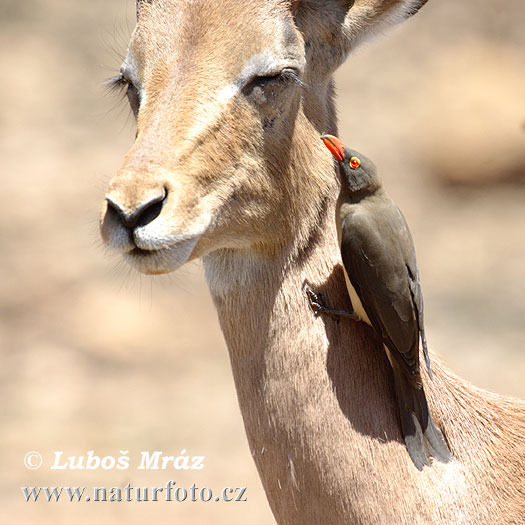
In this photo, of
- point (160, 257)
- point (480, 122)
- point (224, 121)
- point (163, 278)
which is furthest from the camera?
point (480, 122)

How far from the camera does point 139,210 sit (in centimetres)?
266

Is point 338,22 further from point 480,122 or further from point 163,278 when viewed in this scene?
point 480,122

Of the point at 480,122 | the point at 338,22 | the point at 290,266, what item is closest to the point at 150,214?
the point at 290,266

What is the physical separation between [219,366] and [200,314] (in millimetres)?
916

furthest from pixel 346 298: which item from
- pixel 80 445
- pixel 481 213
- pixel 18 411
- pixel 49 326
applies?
pixel 481 213

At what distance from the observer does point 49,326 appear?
427 inches

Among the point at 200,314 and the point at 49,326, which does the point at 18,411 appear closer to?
the point at 49,326

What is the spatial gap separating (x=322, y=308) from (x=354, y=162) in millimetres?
548

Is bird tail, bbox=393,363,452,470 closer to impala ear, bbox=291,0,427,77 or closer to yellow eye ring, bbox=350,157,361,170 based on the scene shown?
yellow eye ring, bbox=350,157,361,170

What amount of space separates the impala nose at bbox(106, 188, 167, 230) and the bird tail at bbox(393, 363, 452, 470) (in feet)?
3.40

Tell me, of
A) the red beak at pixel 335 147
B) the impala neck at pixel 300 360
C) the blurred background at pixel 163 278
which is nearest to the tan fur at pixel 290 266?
the impala neck at pixel 300 360

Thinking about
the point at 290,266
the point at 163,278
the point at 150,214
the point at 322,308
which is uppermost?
the point at 150,214

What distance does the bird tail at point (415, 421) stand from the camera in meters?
3.03

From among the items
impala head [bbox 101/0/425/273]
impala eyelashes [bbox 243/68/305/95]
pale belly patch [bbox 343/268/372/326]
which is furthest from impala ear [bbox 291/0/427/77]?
pale belly patch [bbox 343/268/372/326]
